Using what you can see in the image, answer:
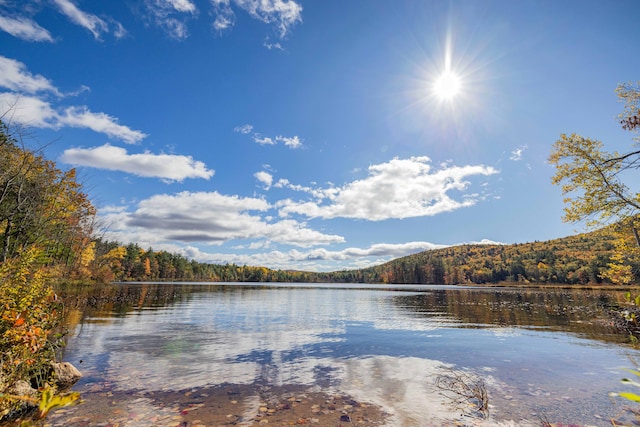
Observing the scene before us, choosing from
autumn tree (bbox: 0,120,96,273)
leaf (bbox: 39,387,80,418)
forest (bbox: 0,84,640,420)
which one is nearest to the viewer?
leaf (bbox: 39,387,80,418)

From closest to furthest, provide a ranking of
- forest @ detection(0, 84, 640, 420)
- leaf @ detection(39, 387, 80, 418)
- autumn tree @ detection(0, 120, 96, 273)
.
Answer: leaf @ detection(39, 387, 80, 418), forest @ detection(0, 84, 640, 420), autumn tree @ detection(0, 120, 96, 273)

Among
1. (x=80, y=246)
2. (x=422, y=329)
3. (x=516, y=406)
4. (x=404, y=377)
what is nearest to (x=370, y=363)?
(x=404, y=377)

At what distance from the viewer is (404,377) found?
43.6ft

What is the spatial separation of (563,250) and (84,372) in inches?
8612

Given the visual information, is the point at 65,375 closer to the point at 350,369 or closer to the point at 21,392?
the point at 21,392

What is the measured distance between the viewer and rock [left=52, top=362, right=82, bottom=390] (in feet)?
38.3

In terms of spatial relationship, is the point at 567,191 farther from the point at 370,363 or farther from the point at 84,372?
the point at 84,372

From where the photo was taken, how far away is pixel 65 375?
1206 centimetres

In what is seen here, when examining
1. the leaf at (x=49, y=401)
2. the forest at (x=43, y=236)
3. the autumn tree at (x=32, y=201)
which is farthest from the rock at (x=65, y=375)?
the leaf at (x=49, y=401)

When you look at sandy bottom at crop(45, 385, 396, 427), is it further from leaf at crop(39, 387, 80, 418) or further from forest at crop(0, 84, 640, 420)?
leaf at crop(39, 387, 80, 418)

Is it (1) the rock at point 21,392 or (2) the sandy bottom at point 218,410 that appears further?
(2) the sandy bottom at point 218,410

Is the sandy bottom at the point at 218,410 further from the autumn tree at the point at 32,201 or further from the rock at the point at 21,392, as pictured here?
the autumn tree at the point at 32,201

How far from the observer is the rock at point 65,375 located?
1169 centimetres

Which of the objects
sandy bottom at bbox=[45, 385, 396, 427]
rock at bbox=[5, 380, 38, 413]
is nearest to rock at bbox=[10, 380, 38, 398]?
rock at bbox=[5, 380, 38, 413]
